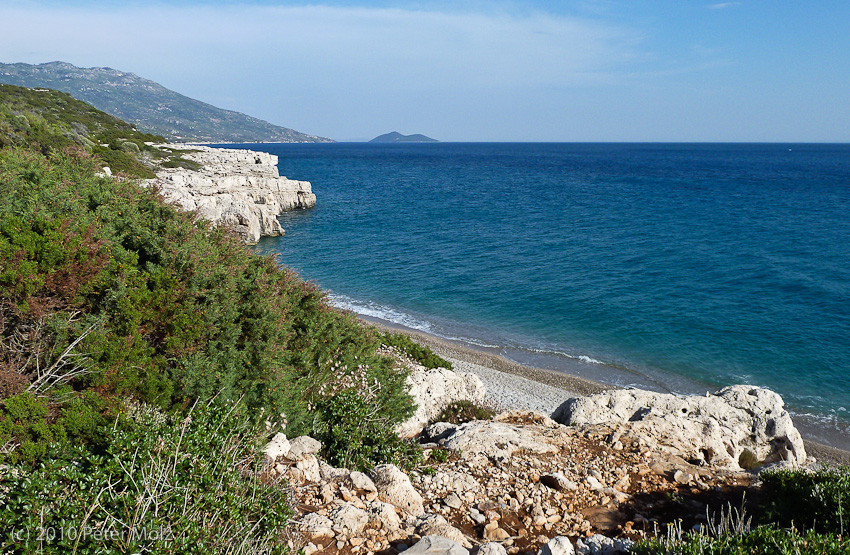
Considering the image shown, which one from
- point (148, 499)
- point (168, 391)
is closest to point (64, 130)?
point (168, 391)

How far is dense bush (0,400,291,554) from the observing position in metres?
3.77

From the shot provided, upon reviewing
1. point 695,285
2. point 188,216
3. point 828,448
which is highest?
point 188,216

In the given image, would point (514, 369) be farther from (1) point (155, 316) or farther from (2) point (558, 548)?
(2) point (558, 548)

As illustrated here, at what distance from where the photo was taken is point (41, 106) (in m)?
49.9

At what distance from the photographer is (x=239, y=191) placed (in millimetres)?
44531

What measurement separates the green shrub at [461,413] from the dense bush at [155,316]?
199cm

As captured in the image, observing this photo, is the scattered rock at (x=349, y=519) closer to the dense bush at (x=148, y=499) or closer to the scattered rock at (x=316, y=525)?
the scattered rock at (x=316, y=525)

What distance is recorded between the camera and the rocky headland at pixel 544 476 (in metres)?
5.58

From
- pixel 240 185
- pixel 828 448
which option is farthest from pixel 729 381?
pixel 240 185

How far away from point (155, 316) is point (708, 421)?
33.3 ft

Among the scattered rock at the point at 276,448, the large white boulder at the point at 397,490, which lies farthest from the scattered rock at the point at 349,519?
the scattered rock at the point at 276,448

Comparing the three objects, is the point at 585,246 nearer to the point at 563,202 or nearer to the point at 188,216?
the point at 563,202

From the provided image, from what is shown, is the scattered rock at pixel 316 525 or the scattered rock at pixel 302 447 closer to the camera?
the scattered rock at pixel 316 525

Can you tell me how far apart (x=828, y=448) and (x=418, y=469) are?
43.8ft
